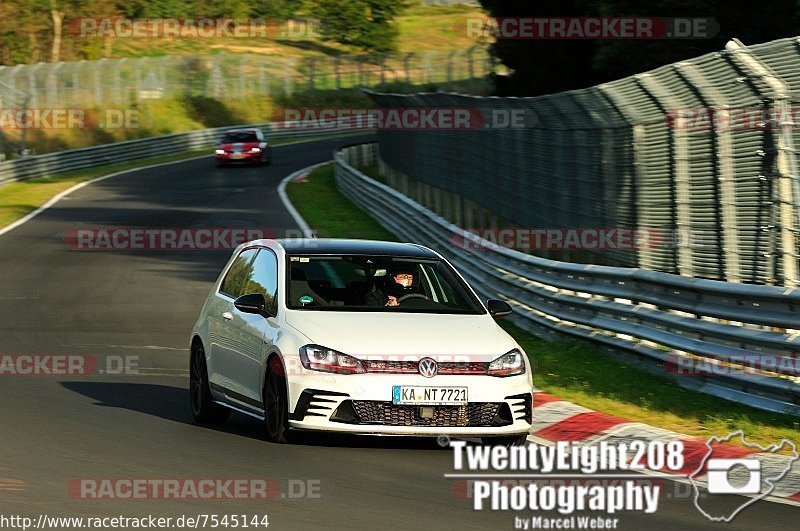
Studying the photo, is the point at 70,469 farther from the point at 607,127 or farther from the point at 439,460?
the point at 607,127

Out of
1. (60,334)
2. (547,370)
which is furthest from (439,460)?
(60,334)

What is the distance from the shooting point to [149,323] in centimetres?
1998

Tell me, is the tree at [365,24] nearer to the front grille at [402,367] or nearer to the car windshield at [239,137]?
the car windshield at [239,137]

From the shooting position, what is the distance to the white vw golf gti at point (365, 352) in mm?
10180

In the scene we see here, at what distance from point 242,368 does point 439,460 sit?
1.90m

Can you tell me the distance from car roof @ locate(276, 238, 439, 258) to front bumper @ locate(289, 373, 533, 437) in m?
1.63

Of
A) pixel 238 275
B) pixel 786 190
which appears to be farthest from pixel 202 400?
pixel 786 190

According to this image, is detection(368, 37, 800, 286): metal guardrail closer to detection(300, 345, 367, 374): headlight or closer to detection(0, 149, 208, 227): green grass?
detection(300, 345, 367, 374): headlight

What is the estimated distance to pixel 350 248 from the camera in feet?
38.7

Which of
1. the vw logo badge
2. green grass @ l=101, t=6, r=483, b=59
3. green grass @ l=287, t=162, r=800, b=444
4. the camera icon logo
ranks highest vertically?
the vw logo badge

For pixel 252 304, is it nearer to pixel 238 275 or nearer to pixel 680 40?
pixel 238 275

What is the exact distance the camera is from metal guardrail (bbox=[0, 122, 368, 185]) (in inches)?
1925

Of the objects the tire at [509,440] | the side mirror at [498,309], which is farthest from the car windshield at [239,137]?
the tire at [509,440]

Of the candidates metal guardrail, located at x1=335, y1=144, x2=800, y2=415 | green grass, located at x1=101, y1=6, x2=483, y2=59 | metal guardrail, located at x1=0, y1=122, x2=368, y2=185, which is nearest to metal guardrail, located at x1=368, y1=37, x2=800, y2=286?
metal guardrail, located at x1=335, y1=144, x2=800, y2=415
